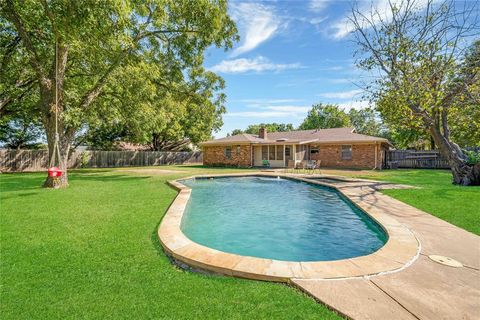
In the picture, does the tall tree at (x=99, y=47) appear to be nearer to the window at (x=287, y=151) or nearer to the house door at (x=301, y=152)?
the window at (x=287, y=151)

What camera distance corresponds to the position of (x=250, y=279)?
10.1 ft

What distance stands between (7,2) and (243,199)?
10.3 m

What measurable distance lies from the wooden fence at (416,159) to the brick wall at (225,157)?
38.8 feet

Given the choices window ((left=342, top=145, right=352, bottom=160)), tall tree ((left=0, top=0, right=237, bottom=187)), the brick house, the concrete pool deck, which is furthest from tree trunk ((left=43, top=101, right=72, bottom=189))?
window ((left=342, top=145, right=352, bottom=160))

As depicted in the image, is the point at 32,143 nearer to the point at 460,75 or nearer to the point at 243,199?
the point at 243,199

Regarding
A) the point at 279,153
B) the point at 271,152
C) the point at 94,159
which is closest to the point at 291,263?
the point at 279,153

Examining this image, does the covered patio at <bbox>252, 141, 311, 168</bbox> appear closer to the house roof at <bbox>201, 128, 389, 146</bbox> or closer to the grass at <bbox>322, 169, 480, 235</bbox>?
the house roof at <bbox>201, 128, 389, 146</bbox>

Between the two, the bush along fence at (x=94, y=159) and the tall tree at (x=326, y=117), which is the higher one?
the tall tree at (x=326, y=117)

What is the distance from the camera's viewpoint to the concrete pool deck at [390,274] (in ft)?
8.03

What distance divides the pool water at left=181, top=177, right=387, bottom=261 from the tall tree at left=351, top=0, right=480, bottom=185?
505 centimetres

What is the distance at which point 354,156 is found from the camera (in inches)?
829

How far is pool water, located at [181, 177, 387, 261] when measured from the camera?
504 cm

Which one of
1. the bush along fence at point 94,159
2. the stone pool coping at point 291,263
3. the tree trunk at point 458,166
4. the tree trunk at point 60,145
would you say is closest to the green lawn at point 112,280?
the stone pool coping at point 291,263

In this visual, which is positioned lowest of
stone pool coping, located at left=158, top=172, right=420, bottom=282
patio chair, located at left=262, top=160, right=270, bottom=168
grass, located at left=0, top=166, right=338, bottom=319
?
grass, located at left=0, top=166, right=338, bottom=319
